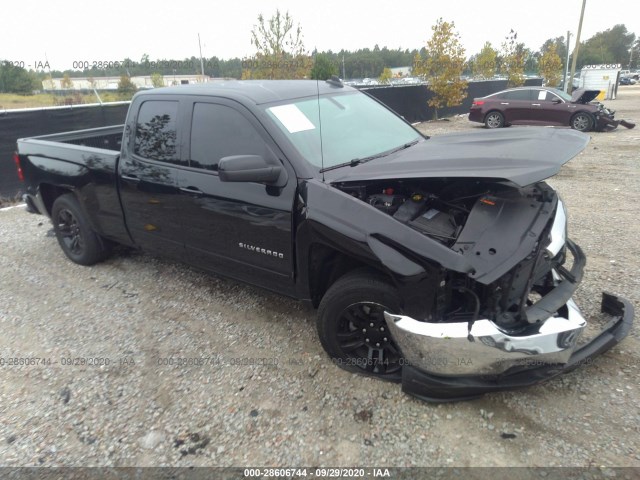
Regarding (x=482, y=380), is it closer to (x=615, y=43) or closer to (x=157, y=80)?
(x=157, y=80)

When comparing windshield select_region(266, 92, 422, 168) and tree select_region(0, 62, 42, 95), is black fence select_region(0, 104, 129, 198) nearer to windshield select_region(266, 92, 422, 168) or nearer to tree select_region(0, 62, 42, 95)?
windshield select_region(266, 92, 422, 168)

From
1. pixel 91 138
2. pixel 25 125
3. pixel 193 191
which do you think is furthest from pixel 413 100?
pixel 193 191

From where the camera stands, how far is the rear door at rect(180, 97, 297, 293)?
121 inches

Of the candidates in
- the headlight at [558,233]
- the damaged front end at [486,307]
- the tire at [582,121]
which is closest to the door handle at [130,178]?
the damaged front end at [486,307]

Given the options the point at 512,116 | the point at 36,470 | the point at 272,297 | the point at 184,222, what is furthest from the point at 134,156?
the point at 512,116

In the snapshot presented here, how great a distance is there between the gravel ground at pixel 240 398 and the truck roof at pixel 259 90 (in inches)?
68.9

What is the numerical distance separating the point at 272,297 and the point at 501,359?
2.21 m

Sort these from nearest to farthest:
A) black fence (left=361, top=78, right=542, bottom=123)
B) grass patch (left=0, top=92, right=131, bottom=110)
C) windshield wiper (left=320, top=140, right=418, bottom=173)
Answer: windshield wiper (left=320, top=140, right=418, bottom=173) < grass patch (left=0, top=92, right=131, bottom=110) < black fence (left=361, top=78, right=542, bottom=123)

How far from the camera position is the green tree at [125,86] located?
16342 millimetres

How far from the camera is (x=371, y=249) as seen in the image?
99.7 inches

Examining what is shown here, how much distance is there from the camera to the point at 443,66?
60.6 feet

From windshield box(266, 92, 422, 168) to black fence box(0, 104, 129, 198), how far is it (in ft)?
21.5

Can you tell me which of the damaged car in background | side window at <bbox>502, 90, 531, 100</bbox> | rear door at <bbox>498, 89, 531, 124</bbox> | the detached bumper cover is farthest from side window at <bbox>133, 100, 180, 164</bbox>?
side window at <bbox>502, 90, 531, 100</bbox>

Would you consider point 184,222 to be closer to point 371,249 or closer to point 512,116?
point 371,249
